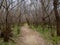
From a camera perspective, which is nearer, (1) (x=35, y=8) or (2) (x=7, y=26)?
(2) (x=7, y=26)

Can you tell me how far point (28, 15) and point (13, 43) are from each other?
79.0 feet

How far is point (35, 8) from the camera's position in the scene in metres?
32.9

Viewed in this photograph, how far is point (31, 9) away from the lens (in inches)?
1383

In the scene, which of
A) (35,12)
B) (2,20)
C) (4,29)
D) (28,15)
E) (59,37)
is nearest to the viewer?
(4,29)

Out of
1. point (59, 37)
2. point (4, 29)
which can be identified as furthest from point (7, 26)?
point (59, 37)

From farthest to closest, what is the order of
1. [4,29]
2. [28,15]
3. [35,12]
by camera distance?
[28,15]
[35,12]
[4,29]

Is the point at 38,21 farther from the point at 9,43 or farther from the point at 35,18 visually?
the point at 9,43

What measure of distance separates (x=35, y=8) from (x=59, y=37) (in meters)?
19.3

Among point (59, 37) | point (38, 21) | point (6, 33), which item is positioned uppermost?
point (6, 33)

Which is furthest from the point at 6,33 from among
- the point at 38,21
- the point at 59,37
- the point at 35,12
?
the point at 35,12

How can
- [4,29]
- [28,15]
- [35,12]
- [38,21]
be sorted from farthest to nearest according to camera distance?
[28,15] < [35,12] < [38,21] < [4,29]

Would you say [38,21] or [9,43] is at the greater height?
[9,43]

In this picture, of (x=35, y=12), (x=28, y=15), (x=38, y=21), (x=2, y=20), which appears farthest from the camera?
(x=28, y=15)

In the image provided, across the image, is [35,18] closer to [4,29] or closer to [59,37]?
[59,37]
